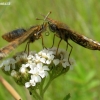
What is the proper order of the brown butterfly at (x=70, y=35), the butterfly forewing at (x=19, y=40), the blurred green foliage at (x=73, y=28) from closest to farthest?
1. the butterfly forewing at (x=19, y=40)
2. the brown butterfly at (x=70, y=35)
3. the blurred green foliage at (x=73, y=28)

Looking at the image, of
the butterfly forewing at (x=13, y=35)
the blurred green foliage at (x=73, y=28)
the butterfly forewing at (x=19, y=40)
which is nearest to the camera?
the butterfly forewing at (x=19, y=40)

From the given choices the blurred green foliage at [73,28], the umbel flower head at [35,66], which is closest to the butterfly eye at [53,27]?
the umbel flower head at [35,66]

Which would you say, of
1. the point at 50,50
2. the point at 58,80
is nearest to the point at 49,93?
the point at 58,80

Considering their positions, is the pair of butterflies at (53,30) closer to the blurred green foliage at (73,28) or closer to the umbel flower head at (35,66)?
the umbel flower head at (35,66)

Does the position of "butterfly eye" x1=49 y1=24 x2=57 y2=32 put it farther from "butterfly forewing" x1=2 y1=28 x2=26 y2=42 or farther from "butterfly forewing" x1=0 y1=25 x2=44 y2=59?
"butterfly forewing" x1=2 y1=28 x2=26 y2=42

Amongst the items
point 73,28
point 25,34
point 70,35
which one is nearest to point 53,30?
point 70,35

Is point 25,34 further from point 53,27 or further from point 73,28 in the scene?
point 73,28

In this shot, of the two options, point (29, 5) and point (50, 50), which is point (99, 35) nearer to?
point (29, 5)

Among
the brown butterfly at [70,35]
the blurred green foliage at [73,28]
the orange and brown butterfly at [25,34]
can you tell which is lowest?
the blurred green foliage at [73,28]
